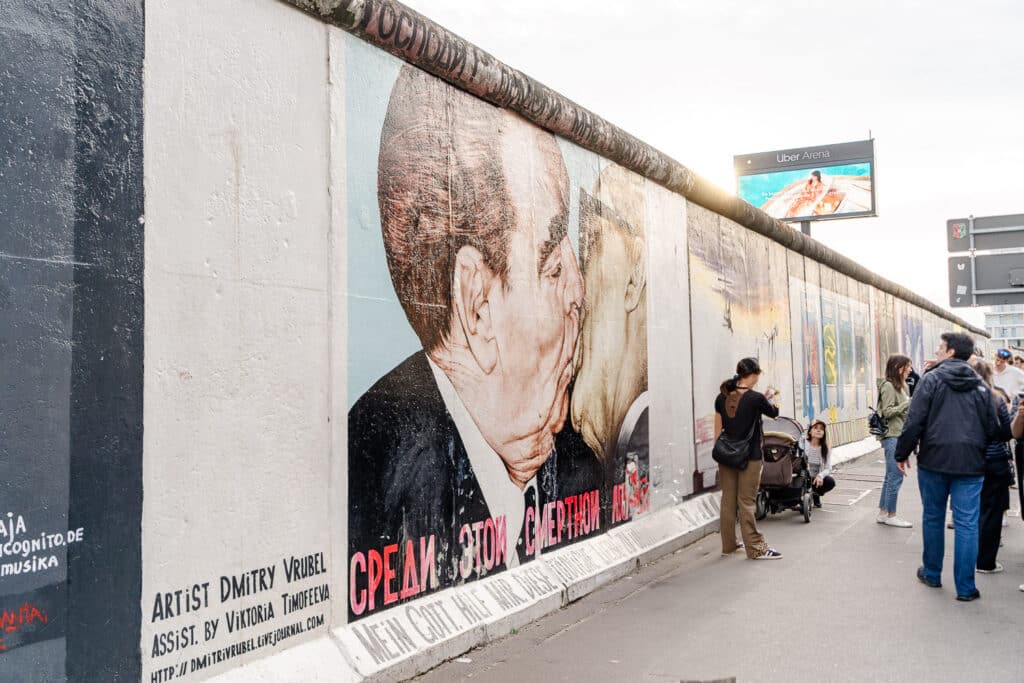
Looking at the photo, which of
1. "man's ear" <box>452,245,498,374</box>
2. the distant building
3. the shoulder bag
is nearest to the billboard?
the shoulder bag

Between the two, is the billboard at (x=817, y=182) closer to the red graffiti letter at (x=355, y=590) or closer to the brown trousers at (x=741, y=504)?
the brown trousers at (x=741, y=504)

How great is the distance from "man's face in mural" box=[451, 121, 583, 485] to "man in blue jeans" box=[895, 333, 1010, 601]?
2.74 meters

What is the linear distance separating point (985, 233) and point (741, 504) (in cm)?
2627

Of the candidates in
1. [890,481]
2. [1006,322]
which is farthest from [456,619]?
[1006,322]

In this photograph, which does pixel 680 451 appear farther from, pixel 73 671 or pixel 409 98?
pixel 73 671

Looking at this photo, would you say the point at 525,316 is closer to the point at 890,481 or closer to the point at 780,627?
the point at 780,627

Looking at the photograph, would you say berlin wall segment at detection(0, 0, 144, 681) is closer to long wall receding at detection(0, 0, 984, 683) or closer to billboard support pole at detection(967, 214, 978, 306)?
long wall receding at detection(0, 0, 984, 683)

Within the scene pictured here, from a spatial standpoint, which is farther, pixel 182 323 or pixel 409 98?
pixel 409 98

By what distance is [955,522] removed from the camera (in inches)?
280

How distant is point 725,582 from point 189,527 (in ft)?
15.9

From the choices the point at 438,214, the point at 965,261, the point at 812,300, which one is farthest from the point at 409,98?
the point at 965,261

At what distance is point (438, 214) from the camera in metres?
6.10

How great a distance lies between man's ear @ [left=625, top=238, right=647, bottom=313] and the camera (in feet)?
30.2

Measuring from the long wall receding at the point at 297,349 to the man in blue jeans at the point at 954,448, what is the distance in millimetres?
2425
